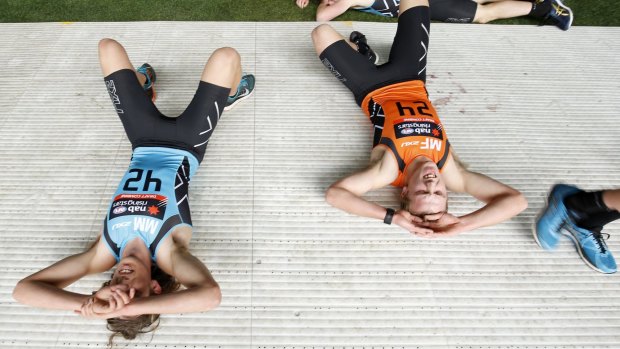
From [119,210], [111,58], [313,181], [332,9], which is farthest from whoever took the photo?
[332,9]

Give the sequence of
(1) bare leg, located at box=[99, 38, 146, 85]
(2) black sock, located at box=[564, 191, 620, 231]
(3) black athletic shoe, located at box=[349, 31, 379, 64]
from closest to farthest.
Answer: (2) black sock, located at box=[564, 191, 620, 231]
(1) bare leg, located at box=[99, 38, 146, 85]
(3) black athletic shoe, located at box=[349, 31, 379, 64]

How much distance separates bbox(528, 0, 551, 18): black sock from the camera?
2.53 m

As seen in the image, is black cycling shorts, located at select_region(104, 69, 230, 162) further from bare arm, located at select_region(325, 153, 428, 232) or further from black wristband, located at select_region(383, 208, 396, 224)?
black wristband, located at select_region(383, 208, 396, 224)

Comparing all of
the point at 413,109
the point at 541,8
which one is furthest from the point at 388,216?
the point at 541,8

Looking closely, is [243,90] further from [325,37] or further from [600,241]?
[600,241]

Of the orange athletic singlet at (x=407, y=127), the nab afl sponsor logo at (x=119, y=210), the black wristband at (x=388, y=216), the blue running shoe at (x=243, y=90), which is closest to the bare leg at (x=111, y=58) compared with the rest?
the blue running shoe at (x=243, y=90)

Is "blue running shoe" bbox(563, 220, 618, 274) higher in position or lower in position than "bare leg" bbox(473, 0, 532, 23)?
lower

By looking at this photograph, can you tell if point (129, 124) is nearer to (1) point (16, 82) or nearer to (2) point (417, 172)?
(1) point (16, 82)

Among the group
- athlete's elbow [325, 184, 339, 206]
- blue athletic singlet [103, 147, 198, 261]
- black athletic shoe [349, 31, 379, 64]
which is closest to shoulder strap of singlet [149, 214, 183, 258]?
blue athletic singlet [103, 147, 198, 261]

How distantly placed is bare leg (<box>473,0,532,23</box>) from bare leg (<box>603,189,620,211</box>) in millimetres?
1521

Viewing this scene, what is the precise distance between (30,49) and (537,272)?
9.87 ft

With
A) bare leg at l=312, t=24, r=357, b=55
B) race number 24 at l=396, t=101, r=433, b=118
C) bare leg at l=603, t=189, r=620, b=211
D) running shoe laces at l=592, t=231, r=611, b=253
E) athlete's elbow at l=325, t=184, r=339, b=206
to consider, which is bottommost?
running shoe laces at l=592, t=231, r=611, b=253

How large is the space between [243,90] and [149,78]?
510 mm

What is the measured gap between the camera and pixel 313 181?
6.23 feet
